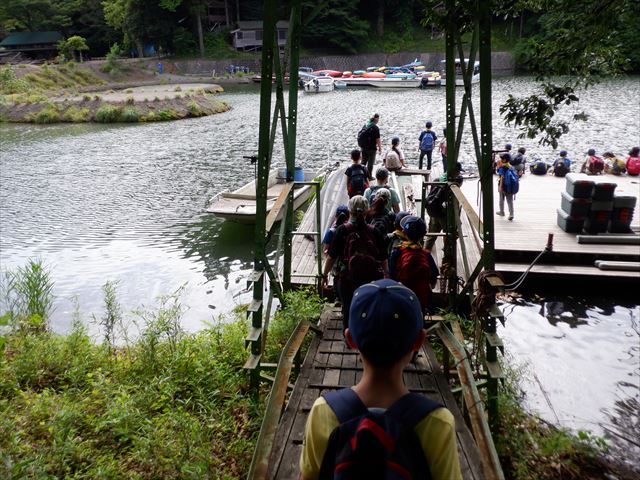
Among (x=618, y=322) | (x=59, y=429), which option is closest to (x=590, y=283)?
(x=618, y=322)

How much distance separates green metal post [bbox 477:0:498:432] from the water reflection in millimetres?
1909

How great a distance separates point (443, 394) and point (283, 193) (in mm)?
2614

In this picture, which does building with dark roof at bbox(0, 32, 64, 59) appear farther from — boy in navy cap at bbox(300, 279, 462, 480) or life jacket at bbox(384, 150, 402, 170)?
boy in navy cap at bbox(300, 279, 462, 480)

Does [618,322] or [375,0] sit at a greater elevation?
[375,0]

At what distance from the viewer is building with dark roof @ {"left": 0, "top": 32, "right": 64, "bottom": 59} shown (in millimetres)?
55156

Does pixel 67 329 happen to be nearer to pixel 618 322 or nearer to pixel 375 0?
pixel 618 322

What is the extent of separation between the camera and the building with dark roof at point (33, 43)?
55156 mm

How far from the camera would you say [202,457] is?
13.0 feet

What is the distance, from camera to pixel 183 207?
613 inches

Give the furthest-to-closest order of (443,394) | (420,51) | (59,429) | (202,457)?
(420,51), (59,429), (202,457), (443,394)

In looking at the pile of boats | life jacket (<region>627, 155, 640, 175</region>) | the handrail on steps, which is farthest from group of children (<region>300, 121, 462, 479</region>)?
the pile of boats

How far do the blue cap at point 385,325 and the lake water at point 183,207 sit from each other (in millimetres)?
4930

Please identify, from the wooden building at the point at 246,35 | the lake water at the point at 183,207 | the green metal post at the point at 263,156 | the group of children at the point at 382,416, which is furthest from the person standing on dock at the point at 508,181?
the wooden building at the point at 246,35

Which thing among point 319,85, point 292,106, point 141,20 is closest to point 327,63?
point 319,85
